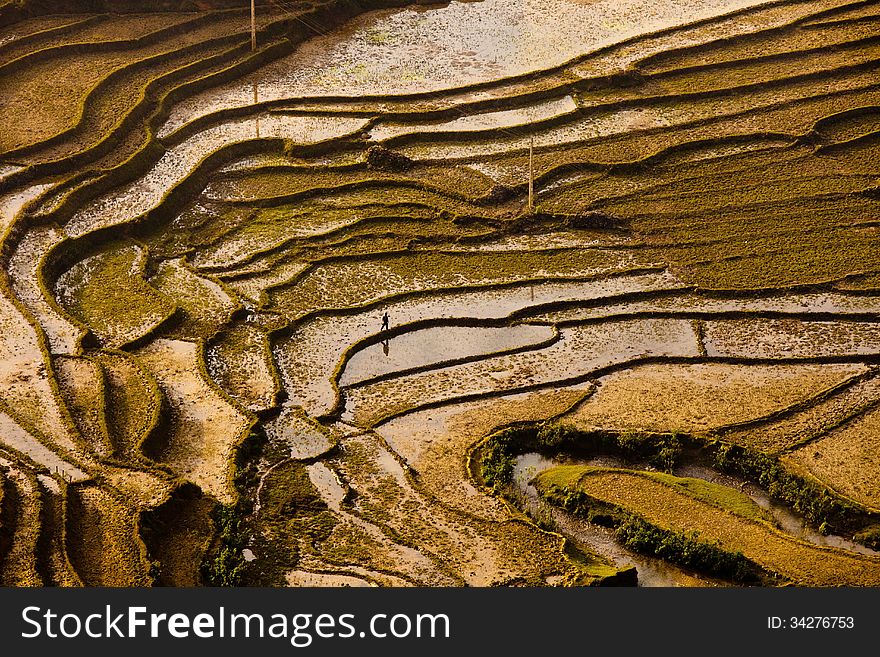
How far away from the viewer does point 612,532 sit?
12.1m

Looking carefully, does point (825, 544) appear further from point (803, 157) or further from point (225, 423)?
point (803, 157)

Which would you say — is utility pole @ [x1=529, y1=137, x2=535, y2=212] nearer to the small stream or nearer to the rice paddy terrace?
the rice paddy terrace

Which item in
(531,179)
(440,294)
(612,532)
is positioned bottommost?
(612,532)

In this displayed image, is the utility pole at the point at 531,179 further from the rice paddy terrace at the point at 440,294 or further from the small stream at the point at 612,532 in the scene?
the small stream at the point at 612,532

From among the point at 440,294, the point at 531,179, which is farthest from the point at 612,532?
the point at 531,179

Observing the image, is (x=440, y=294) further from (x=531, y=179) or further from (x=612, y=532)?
(x=612, y=532)

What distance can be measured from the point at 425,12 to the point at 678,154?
7743 millimetres

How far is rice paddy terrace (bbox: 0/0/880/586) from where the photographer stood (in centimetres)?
1174

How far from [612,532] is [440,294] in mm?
5041

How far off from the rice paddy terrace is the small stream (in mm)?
34

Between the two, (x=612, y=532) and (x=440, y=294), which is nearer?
(x=612, y=532)

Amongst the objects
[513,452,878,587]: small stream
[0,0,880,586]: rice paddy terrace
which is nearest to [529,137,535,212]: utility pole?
[0,0,880,586]: rice paddy terrace

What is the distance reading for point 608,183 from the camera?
18.5 m

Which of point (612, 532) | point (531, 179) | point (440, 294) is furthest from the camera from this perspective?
point (531, 179)
